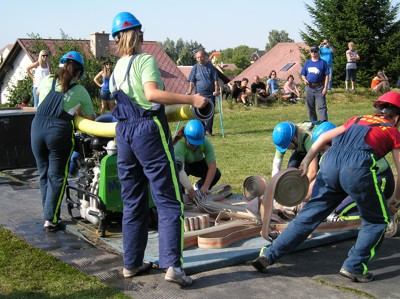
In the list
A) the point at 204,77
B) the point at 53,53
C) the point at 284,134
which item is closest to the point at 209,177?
the point at 284,134

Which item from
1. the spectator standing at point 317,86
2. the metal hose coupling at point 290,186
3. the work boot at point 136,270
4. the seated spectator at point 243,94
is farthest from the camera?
the seated spectator at point 243,94

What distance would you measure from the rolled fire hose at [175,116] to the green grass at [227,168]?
1.22 metres

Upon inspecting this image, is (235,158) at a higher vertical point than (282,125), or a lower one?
lower

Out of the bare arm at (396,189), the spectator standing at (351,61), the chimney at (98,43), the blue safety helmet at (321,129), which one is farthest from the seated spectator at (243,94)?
the chimney at (98,43)

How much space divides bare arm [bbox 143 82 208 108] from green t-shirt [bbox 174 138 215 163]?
91.6 inches

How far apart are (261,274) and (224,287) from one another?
0.43 m

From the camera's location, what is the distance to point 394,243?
579 cm

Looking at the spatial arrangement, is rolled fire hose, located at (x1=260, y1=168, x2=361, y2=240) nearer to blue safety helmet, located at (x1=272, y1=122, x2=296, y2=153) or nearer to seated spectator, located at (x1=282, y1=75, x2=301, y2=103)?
blue safety helmet, located at (x1=272, y1=122, x2=296, y2=153)

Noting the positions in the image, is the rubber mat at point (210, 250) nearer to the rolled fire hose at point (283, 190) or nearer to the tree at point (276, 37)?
the rolled fire hose at point (283, 190)

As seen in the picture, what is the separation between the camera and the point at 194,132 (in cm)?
659

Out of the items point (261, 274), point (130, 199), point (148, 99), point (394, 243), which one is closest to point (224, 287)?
point (261, 274)

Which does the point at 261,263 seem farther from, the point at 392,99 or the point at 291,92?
the point at 291,92

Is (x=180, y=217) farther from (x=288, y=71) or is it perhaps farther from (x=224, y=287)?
(x=288, y=71)

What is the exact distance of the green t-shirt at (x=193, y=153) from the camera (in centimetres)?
682
